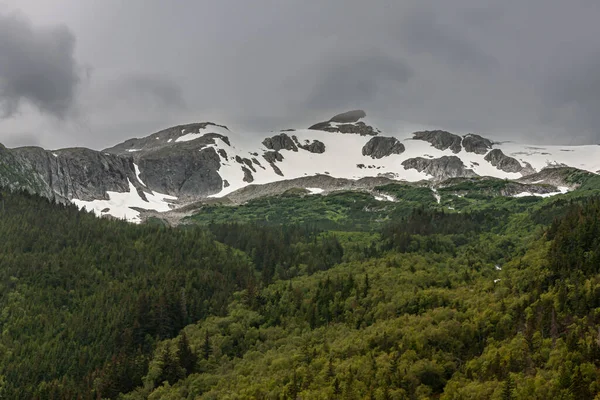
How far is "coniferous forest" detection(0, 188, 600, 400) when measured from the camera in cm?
6725

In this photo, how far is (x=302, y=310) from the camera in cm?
11819

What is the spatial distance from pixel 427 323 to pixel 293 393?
25281 millimetres

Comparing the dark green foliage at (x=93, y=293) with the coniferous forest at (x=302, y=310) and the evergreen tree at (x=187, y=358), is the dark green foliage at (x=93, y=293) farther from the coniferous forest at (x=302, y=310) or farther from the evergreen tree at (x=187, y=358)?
the evergreen tree at (x=187, y=358)

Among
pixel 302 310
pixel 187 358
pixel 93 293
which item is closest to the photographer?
pixel 187 358

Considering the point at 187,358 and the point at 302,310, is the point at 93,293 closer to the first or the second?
the point at 187,358

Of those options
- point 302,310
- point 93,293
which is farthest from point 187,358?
point 93,293

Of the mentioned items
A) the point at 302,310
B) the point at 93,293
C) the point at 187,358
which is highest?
the point at 93,293

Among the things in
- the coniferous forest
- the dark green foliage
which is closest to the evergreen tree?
the coniferous forest

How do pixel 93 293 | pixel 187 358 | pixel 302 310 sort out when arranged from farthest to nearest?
1. pixel 93 293
2. pixel 302 310
3. pixel 187 358

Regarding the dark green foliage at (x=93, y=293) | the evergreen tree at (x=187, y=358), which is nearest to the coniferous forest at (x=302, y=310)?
the evergreen tree at (x=187, y=358)

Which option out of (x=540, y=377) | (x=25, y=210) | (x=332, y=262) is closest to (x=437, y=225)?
(x=332, y=262)

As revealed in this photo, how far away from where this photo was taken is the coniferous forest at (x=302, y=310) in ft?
221

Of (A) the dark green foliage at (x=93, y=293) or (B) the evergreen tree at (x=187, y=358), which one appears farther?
(A) the dark green foliage at (x=93, y=293)

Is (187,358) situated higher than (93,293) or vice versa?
(93,293)
